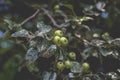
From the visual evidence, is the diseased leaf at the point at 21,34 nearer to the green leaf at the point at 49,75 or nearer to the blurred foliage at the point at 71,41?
the blurred foliage at the point at 71,41

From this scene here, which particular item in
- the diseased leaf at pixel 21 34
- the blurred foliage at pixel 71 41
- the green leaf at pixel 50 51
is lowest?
the blurred foliage at pixel 71 41

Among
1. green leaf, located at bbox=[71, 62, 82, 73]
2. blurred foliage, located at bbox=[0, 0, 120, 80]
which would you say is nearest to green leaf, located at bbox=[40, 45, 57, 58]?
blurred foliage, located at bbox=[0, 0, 120, 80]

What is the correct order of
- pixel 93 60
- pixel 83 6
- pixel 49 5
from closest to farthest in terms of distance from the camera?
pixel 93 60 → pixel 83 6 → pixel 49 5

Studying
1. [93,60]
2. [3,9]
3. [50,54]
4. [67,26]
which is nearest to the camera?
[50,54]

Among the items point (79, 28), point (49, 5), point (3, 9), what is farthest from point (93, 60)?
point (3, 9)

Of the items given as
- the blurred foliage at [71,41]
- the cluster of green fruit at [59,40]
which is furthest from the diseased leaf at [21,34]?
the cluster of green fruit at [59,40]

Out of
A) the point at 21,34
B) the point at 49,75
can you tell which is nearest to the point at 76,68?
the point at 49,75

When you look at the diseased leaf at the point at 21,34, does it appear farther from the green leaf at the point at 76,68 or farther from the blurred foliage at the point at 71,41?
the green leaf at the point at 76,68

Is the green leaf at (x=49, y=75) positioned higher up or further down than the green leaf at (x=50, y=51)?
further down

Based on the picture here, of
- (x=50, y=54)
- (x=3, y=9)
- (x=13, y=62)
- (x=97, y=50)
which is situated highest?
(x=50, y=54)

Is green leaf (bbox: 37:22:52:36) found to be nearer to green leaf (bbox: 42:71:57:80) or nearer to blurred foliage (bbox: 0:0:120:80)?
blurred foliage (bbox: 0:0:120:80)

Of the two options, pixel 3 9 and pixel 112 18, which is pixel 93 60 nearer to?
pixel 112 18
